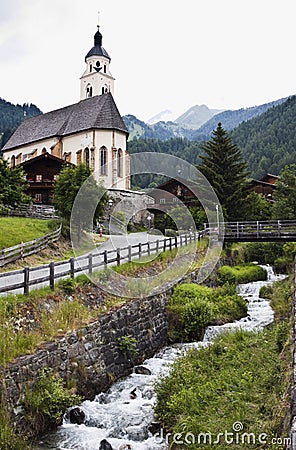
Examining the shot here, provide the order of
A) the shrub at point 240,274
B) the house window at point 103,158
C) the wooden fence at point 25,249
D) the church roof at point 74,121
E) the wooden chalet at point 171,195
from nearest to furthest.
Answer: the wooden fence at point 25,249 < the shrub at point 240,274 < the wooden chalet at point 171,195 < the house window at point 103,158 < the church roof at point 74,121

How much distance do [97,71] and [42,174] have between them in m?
28.8

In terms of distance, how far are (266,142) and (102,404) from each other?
80.9m

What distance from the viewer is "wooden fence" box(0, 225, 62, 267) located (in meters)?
15.3

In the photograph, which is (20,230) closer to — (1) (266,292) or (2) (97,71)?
(1) (266,292)

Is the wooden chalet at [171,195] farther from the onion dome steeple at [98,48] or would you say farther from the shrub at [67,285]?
the onion dome steeple at [98,48]

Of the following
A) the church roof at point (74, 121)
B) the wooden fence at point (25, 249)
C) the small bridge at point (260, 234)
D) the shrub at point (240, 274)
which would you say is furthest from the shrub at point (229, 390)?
the church roof at point (74, 121)

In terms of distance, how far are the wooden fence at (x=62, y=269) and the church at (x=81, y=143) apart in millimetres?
21516

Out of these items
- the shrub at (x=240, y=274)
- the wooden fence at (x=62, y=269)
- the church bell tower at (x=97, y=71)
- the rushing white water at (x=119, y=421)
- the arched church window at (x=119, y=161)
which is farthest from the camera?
the church bell tower at (x=97, y=71)

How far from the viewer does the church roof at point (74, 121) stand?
46406 millimetres

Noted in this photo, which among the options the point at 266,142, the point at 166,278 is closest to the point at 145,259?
the point at 166,278

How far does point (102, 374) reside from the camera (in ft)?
35.8

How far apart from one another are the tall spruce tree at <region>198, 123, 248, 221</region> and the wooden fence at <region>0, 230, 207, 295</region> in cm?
1240
